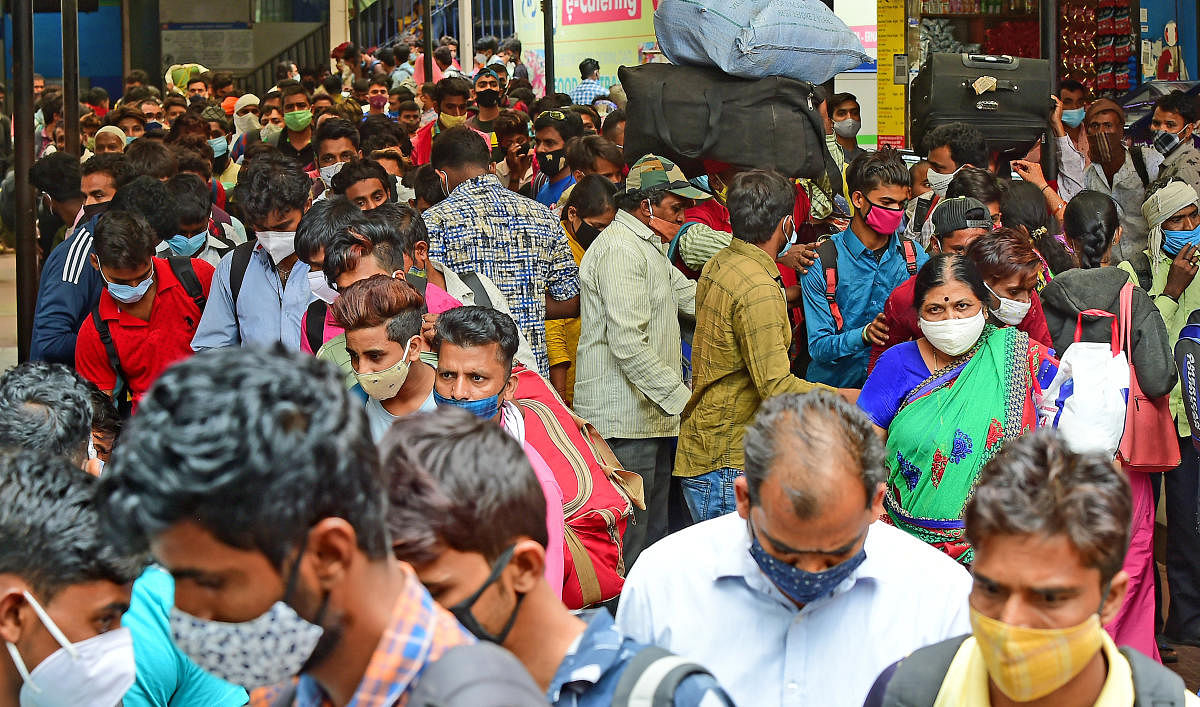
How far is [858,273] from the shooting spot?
582 centimetres

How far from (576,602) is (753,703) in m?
0.95

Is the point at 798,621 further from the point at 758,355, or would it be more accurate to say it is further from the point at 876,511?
the point at 758,355

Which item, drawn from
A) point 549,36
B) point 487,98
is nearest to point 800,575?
point 487,98

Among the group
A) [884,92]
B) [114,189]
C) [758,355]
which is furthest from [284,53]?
[758,355]

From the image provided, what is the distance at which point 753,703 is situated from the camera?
2.66 metres

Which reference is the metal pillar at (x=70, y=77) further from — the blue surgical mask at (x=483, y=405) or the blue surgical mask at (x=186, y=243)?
the blue surgical mask at (x=483, y=405)

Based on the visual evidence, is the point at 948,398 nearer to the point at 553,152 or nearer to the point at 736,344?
the point at 736,344

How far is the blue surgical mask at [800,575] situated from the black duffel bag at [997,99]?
5750 millimetres

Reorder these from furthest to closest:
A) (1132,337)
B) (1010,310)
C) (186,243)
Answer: (186,243), (1132,337), (1010,310)

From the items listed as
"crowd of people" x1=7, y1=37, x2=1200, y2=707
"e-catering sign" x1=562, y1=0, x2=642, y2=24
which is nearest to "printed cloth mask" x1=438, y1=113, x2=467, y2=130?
"crowd of people" x1=7, y1=37, x2=1200, y2=707

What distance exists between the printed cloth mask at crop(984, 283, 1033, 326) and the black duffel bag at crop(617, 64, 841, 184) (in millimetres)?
1605

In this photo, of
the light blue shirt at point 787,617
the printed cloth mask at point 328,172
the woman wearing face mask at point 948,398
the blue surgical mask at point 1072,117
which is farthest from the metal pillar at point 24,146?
the blue surgical mask at point 1072,117

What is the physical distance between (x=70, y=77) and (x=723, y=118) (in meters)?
6.03

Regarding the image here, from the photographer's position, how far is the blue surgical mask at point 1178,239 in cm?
614
